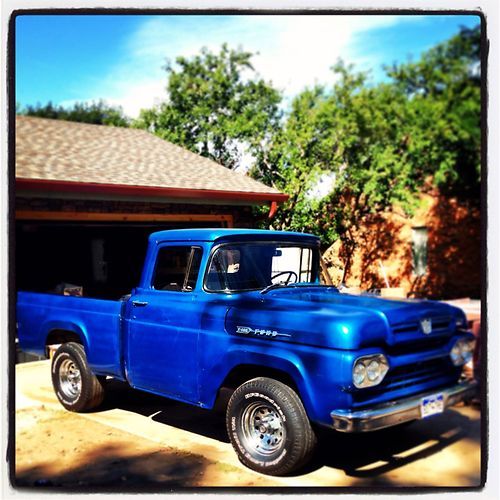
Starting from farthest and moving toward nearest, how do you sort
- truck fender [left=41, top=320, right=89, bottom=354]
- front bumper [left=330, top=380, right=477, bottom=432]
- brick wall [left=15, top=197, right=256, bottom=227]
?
truck fender [left=41, top=320, right=89, bottom=354] → brick wall [left=15, top=197, right=256, bottom=227] → front bumper [left=330, top=380, right=477, bottom=432]

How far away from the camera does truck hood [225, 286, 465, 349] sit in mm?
3869

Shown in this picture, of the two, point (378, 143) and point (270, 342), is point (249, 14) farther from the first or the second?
point (270, 342)

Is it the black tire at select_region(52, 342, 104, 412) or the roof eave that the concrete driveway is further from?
the roof eave

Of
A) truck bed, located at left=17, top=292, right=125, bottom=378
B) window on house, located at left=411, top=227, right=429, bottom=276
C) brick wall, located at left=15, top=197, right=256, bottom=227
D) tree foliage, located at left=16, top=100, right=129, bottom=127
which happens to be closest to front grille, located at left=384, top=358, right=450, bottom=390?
window on house, located at left=411, top=227, right=429, bottom=276

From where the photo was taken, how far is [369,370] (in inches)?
153

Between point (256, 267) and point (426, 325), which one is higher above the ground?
point (256, 267)

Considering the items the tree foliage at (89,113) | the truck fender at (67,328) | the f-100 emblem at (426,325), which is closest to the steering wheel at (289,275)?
the f-100 emblem at (426,325)

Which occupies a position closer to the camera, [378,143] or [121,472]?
[121,472]

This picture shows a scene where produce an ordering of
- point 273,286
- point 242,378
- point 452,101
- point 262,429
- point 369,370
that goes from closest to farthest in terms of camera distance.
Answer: point 369,370, point 262,429, point 242,378, point 273,286, point 452,101

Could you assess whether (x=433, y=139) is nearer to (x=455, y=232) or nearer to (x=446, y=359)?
(x=455, y=232)

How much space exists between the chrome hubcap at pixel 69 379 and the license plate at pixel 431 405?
351 cm

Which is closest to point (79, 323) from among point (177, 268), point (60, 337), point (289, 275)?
point (60, 337)

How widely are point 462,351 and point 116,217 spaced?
3.35 m

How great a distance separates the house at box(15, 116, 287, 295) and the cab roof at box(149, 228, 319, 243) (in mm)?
207
